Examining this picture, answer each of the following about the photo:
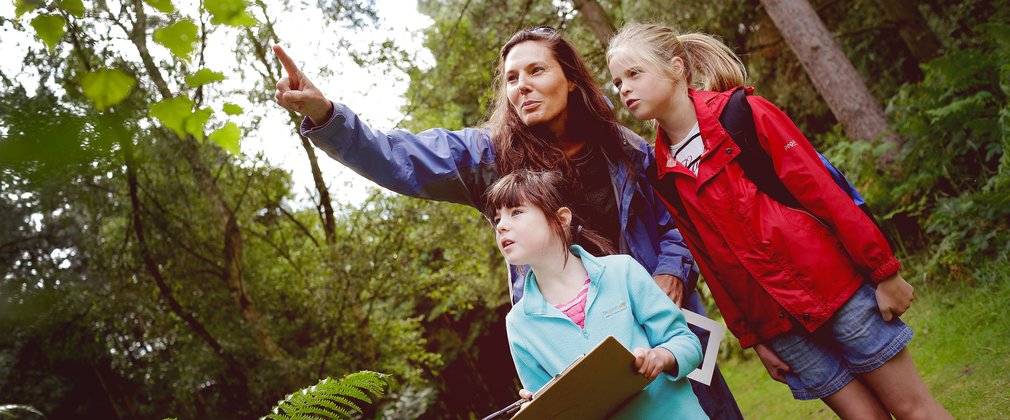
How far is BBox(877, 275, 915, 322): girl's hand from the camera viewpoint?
5.81 ft

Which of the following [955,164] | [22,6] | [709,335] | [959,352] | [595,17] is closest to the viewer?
[22,6]

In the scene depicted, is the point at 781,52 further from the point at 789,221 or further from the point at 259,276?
the point at 789,221

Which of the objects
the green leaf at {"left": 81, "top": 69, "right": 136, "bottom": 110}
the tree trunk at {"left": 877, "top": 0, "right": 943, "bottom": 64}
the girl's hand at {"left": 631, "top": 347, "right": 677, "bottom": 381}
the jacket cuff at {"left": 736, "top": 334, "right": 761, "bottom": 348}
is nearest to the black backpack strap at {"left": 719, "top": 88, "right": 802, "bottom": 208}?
the jacket cuff at {"left": 736, "top": 334, "right": 761, "bottom": 348}

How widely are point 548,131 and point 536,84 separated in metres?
0.16

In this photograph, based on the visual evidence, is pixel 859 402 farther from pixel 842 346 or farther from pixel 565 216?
pixel 565 216

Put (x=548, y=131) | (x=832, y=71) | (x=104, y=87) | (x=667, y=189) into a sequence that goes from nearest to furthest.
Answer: (x=104, y=87) < (x=667, y=189) < (x=548, y=131) < (x=832, y=71)

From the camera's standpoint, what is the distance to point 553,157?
213cm

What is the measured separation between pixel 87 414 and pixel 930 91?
11.4m

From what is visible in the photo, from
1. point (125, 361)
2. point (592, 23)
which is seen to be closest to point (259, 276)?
point (125, 361)

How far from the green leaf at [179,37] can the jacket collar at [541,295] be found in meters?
0.96

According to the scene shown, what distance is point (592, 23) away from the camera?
7.63 meters

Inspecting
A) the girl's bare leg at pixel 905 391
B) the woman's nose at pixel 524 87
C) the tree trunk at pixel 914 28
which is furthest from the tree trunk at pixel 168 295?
the tree trunk at pixel 914 28

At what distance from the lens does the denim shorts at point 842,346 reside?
1814 millimetres

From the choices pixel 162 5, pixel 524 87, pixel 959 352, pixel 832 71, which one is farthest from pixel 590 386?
pixel 832 71
